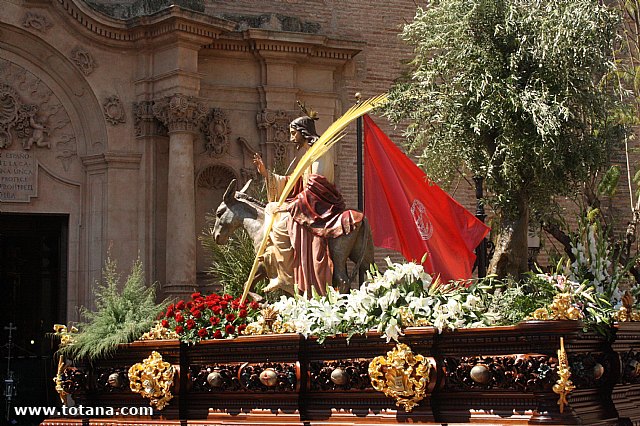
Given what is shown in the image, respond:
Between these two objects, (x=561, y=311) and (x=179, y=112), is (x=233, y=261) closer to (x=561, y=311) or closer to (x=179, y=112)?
(x=179, y=112)

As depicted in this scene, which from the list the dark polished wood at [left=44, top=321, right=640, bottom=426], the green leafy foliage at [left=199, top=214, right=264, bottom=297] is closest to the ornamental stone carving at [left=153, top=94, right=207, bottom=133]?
the green leafy foliage at [left=199, top=214, right=264, bottom=297]

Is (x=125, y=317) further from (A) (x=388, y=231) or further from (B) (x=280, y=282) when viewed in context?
(A) (x=388, y=231)

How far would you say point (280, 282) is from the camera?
1353 centimetres

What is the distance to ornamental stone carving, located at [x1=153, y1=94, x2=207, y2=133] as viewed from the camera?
58.5 ft

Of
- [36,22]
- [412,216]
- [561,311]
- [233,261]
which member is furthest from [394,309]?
[36,22]

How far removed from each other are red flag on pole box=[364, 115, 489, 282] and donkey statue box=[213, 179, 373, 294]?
35.2 inches

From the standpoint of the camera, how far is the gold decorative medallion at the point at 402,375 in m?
7.43

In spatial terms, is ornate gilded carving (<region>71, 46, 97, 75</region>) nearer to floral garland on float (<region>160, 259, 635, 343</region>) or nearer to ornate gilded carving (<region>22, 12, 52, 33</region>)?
ornate gilded carving (<region>22, 12, 52, 33</region>)

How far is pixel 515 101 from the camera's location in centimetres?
1670

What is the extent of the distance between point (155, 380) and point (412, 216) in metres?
6.46

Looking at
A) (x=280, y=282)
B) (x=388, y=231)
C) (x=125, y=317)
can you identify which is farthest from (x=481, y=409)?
(x=388, y=231)

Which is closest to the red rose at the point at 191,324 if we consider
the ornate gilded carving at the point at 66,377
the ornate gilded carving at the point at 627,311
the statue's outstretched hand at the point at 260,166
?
the ornate gilded carving at the point at 66,377

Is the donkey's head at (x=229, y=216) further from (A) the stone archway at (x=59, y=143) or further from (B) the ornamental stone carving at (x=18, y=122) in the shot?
(B) the ornamental stone carving at (x=18, y=122)

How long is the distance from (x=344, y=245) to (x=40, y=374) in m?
7.54
